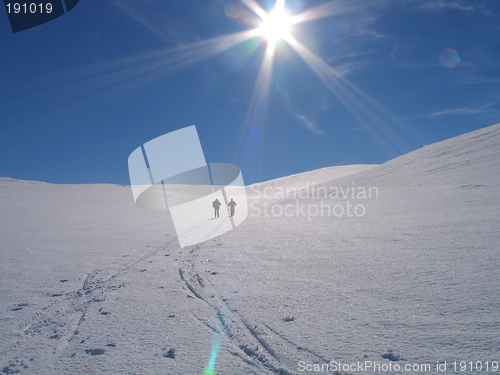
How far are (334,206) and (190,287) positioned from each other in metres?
10.4

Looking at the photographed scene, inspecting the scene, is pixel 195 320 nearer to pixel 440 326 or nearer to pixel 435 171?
pixel 440 326

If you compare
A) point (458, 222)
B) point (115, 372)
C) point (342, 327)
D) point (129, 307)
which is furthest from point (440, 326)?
point (458, 222)

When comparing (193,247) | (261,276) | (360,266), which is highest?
(193,247)

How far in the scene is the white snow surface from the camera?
3.69m

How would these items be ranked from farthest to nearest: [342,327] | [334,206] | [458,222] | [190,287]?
[334,206] < [458,222] < [190,287] < [342,327]

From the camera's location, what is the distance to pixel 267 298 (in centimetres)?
530

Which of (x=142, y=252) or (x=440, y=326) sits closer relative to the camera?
(x=440, y=326)

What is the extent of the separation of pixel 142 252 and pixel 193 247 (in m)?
1.45

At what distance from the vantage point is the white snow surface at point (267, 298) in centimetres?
369

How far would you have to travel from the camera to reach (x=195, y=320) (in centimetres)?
471

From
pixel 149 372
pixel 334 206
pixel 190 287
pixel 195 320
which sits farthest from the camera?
pixel 334 206

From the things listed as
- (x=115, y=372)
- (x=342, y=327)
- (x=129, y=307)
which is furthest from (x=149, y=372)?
(x=342, y=327)

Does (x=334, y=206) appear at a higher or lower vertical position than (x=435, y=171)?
lower

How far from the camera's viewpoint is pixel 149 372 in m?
3.55
